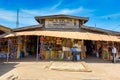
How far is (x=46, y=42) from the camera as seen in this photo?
754 inches

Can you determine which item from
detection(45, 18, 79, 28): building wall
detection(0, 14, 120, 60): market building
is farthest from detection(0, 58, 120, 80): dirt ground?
detection(45, 18, 79, 28): building wall

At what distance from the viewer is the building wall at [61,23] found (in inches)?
787

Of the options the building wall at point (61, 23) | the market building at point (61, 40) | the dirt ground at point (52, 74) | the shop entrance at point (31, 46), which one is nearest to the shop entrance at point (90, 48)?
the market building at point (61, 40)

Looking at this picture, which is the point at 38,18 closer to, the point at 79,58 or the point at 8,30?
the point at 8,30

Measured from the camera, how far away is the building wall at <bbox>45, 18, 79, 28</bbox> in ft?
65.6

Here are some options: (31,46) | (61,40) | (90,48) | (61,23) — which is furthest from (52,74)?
(90,48)

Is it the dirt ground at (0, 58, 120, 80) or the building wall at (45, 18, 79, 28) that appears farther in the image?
the building wall at (45, 18, 79, 28)

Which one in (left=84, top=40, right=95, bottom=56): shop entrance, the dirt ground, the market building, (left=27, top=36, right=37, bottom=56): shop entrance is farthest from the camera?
(left=84, top=40, right=95, bottom=56): shop entrance

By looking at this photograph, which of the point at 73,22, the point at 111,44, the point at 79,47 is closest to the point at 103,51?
the point at 111,44

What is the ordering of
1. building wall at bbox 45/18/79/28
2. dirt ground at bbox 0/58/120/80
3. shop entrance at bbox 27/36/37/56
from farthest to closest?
shop entrance at bbox 27/36/37/56 → building wall at bbox 45/18/79/28 → dirt ground at bbox 0/58/120/80

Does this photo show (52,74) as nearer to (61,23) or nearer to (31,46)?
(61,23)

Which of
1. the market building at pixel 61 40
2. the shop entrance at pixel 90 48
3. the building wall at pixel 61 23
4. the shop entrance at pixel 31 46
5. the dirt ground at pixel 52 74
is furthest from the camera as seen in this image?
the shop entrance at pixel 90 48

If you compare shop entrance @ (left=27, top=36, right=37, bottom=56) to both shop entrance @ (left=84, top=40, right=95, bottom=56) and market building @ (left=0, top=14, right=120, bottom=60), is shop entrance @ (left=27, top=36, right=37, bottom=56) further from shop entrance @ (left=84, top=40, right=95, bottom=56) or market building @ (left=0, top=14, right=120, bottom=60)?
shop entrance @ (left=84, top=40, right=95, bottom=56)

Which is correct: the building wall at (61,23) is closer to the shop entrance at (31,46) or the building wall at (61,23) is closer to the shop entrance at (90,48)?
the shop entrance at (31,46)
